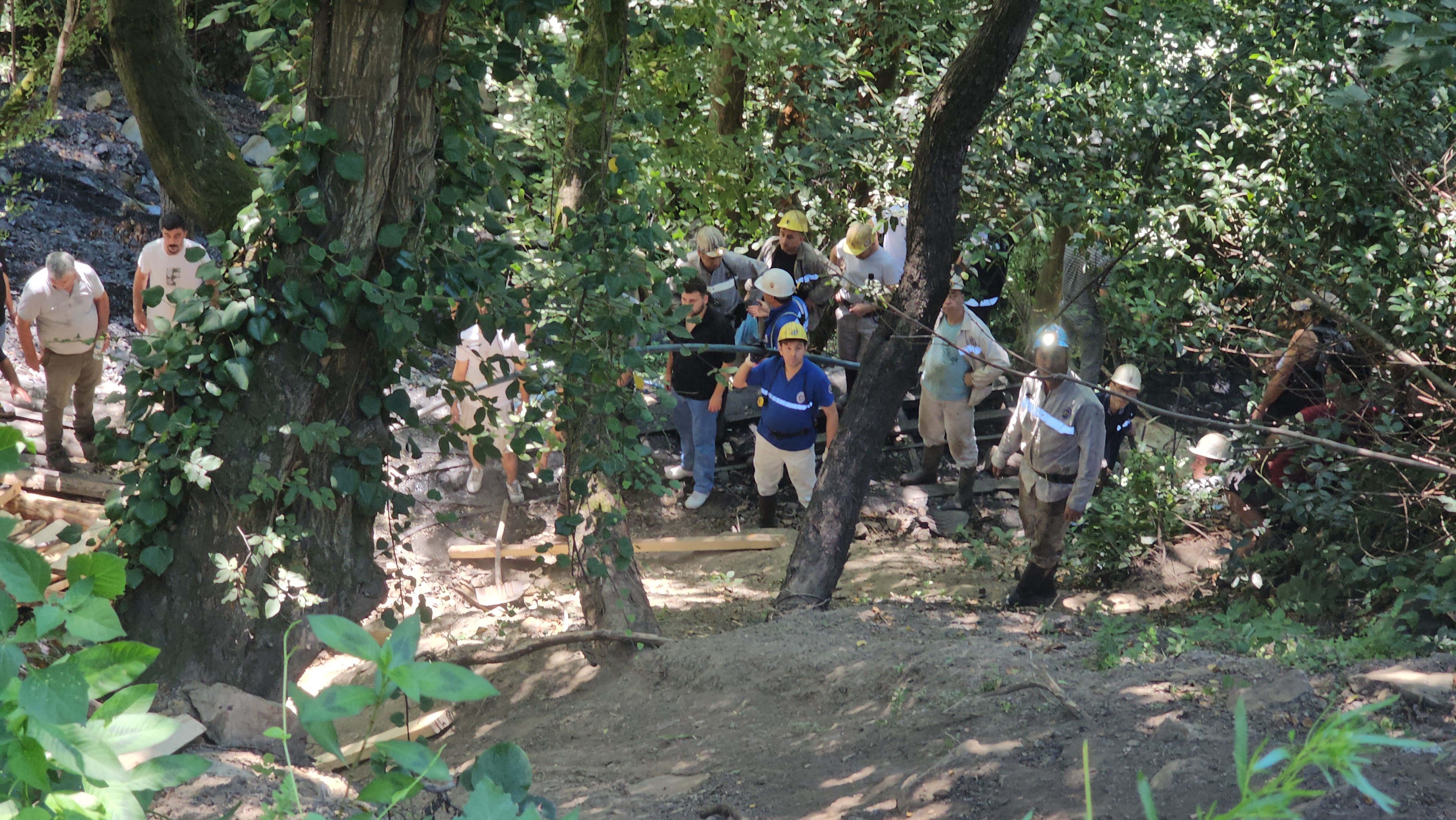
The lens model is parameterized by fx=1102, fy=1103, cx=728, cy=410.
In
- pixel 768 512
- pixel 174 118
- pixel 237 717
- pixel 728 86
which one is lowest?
pixel 237 717

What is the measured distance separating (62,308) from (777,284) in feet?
17.3

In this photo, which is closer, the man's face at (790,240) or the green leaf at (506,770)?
the green leaf at (506,770)

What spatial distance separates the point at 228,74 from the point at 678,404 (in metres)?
9.51

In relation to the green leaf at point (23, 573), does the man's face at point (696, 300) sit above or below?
above

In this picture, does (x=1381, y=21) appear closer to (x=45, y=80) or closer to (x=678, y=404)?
(x=678, y=404)

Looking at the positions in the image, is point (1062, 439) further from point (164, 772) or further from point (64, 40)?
point (64, 40)

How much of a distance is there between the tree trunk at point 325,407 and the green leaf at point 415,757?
3.35m

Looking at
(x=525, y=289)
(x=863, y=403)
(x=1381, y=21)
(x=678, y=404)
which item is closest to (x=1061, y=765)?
(x=525, y=289)

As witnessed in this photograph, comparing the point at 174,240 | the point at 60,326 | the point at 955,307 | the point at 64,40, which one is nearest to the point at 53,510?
the point at 60,326

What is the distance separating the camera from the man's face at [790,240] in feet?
30.5

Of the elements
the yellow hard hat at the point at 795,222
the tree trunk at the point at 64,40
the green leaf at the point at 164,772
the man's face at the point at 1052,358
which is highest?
the tree trunk at the point at 64,40

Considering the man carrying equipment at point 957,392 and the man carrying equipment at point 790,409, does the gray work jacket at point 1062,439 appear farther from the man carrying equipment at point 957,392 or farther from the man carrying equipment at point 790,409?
the man carrying equipment at point 790,409

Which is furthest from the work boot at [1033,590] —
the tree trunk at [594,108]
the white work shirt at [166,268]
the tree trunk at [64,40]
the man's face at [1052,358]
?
the tree trunk at [64,40]

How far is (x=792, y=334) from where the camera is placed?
324 inches
